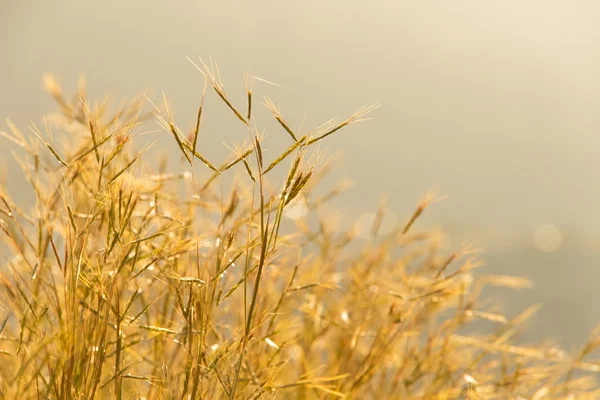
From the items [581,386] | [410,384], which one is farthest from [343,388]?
[581,386]

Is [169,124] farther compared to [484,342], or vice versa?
[484,342]

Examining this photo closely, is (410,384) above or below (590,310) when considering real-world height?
below

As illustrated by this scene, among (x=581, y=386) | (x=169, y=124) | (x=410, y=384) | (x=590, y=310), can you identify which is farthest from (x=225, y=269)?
(x=590, y=310)

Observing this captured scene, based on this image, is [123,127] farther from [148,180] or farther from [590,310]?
[590,310]

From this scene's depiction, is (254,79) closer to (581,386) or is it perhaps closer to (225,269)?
(225,269)

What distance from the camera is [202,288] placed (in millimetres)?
645

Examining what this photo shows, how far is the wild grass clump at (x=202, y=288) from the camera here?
0.64 m

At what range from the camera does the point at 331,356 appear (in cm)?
124

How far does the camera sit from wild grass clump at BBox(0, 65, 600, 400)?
2.10 feet

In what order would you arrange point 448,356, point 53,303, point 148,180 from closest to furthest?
point 53,303
point 148,180
point 448,356

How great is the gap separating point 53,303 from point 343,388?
420 mm

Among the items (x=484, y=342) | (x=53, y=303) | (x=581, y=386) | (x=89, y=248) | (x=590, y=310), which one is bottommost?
(x=581, y=386)

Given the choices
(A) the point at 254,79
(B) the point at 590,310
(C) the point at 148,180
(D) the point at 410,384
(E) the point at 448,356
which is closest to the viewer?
(A) the point at 254,79

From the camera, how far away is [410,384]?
1.05 m
